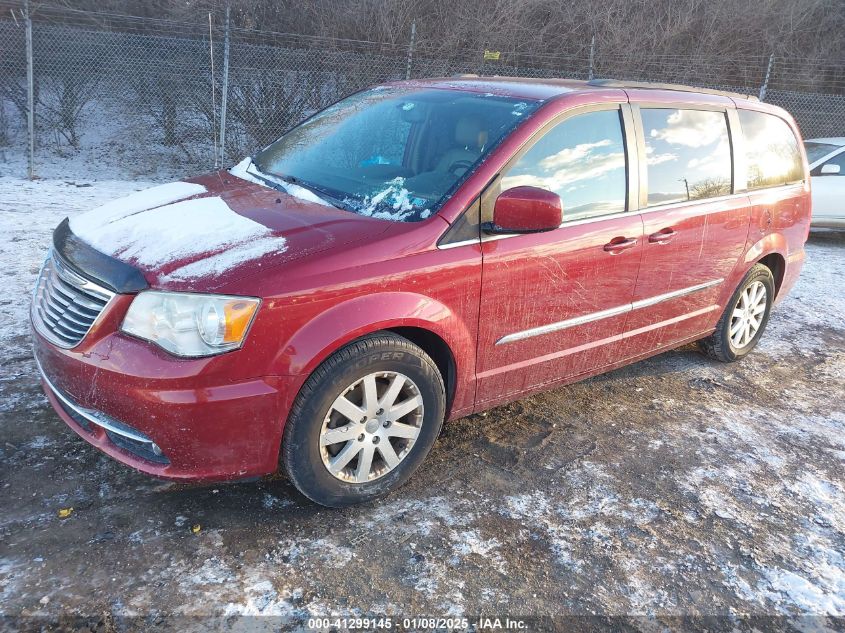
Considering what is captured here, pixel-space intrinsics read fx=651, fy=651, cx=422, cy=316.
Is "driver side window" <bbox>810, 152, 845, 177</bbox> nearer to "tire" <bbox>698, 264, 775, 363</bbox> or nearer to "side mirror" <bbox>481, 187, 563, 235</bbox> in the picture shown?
"tire" <bbox>698, 264, 775, 363</bbox>

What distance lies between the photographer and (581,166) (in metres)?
3.28

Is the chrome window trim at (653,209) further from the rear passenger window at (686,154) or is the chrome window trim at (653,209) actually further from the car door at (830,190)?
the car door at (830,190)

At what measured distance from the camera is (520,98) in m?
3.25

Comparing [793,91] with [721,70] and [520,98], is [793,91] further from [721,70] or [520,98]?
[520,98]

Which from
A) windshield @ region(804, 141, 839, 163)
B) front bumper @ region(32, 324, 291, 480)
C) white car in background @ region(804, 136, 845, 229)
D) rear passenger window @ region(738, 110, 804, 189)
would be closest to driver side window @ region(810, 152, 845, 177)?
white car in background @ region(804, 136, 845, 229)

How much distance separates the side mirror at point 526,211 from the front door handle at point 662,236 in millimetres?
925

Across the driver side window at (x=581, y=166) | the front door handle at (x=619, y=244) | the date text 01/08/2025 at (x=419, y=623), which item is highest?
the driver side window at (x=581, y=166)

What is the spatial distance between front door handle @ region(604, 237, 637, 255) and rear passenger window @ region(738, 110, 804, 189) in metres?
1.35

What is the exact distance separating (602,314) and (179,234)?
84.2 inches

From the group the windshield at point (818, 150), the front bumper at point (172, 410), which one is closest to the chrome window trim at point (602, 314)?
the front bumper at point (172, 410)

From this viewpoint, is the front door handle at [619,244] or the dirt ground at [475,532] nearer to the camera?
the dirt ground at [475,532]

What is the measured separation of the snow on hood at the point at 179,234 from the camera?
8.15 ft

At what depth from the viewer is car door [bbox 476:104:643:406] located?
2998mm

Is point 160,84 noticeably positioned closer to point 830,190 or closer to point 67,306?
point 67,306
